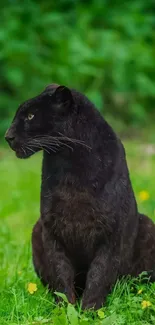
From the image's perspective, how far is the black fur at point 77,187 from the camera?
14.0ft

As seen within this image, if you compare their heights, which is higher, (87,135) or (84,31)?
(84,31)

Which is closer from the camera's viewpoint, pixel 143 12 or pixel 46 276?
pixel 46 276

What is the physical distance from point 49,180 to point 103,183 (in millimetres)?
277

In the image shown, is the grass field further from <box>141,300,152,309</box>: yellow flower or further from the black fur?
the black fur

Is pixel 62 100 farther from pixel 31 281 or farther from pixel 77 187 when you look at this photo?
pixel 31 281

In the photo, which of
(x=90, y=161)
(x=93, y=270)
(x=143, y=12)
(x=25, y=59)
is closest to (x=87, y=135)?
(x=90, y=161)

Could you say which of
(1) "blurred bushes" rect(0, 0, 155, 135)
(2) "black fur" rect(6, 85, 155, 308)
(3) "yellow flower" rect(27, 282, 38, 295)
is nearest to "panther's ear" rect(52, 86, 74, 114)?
(2) "black fur" rect(6, 85, 155, 308)

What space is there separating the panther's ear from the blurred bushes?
499 centimetres

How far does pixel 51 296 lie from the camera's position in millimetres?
4555

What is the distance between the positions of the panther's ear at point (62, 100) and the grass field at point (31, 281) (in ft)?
3.14

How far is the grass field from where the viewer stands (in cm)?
418

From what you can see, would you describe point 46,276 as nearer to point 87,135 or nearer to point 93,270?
point 93,270

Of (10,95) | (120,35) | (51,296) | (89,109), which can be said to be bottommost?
(51,296)

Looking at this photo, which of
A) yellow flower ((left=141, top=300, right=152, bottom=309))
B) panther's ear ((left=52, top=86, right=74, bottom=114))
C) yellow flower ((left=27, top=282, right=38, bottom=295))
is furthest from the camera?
yellow flower ((left=27, top=282, right=38, bottom=295))
